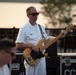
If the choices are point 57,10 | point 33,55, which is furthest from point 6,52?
point 57,10

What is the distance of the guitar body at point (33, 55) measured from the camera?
567 centimetres

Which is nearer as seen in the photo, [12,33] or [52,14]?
[12,33]

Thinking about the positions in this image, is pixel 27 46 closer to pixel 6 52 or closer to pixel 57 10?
pixel 6 52

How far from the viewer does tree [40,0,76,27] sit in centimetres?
2544

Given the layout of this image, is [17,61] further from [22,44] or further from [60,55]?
[22,44]

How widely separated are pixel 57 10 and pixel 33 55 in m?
20.5

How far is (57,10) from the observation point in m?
26.0

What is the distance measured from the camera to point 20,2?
85.0ft

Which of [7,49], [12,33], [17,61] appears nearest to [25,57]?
[17,61]

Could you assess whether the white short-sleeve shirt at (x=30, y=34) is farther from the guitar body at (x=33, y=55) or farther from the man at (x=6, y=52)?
the man at (x=6, y=52)

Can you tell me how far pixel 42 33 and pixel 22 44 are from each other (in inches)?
15.0

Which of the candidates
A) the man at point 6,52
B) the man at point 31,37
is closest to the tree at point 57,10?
the man at point 31,37

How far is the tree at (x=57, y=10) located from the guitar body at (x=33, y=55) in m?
19.4

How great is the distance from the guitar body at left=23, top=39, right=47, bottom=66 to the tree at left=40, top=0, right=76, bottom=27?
1942cm
